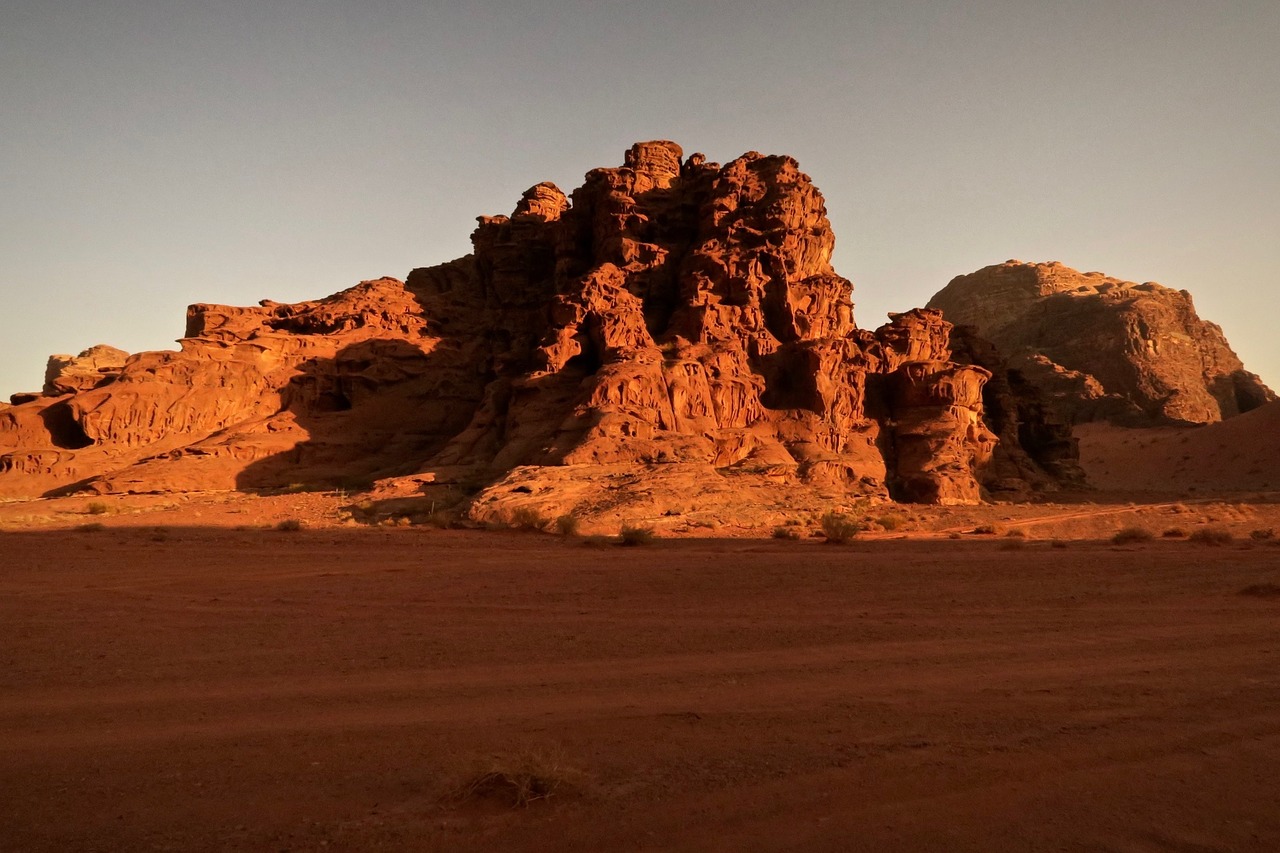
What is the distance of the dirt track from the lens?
3.70 metres

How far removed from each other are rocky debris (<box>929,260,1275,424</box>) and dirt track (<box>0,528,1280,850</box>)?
68.4 metres

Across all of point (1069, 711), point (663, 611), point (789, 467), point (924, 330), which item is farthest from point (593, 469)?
point (924, 330)

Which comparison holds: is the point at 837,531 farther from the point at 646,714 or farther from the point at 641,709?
the point at 646,714

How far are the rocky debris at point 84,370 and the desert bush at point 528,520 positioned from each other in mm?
27176

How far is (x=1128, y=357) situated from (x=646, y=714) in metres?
88.2

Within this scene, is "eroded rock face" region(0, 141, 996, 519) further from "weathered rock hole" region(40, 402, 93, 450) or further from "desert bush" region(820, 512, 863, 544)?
"desert bush" region(820, 512, 863, 544)

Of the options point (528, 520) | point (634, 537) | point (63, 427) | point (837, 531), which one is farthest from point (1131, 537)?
point (63, 427)

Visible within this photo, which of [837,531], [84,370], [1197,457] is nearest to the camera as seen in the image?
[837,531]

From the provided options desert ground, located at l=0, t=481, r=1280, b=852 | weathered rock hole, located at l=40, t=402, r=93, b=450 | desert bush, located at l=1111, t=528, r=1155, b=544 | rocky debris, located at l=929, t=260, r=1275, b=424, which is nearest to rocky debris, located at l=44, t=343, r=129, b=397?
weathered rock hole, located at l=40, t=402, r=93, b=450

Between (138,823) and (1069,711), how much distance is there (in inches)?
234

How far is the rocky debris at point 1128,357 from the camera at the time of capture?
236 ft

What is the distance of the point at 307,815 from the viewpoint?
3.79 metres

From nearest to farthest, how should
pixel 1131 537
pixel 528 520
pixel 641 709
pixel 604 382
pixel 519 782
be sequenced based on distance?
pixel 519 782
pixel 641 709
pixel 1131 537
pixel 528 520
pixel 604 382

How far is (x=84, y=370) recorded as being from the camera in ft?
171
